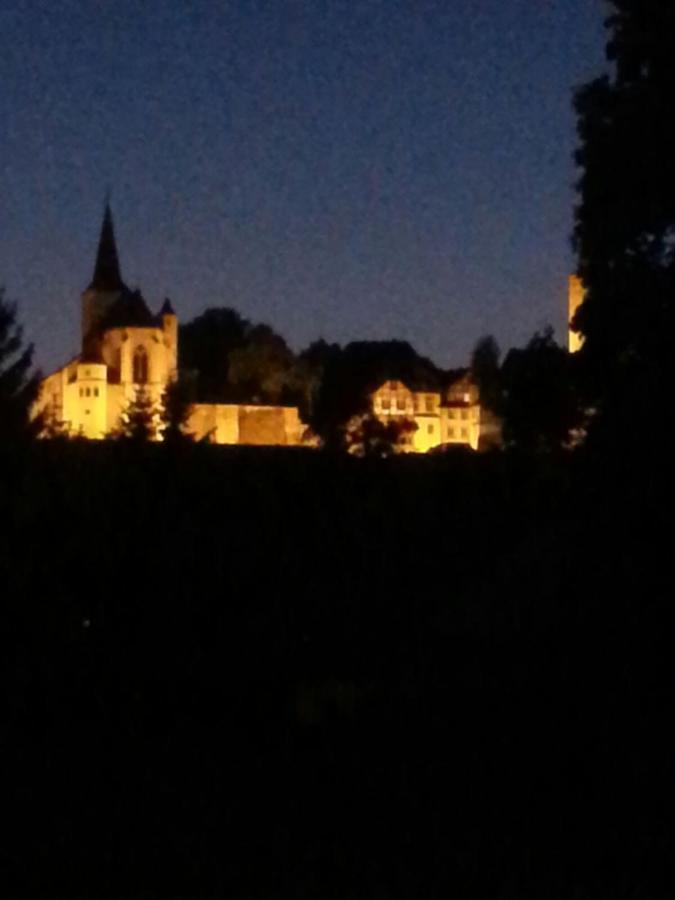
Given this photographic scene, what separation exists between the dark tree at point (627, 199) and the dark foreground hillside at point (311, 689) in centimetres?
207

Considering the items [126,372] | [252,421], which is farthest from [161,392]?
[126,372]

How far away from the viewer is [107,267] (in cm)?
12825

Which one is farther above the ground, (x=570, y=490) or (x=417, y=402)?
(x=417, y=402)

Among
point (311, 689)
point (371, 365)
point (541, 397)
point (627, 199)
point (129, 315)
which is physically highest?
point (129, 315)

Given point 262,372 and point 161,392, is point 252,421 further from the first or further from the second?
point 262,372

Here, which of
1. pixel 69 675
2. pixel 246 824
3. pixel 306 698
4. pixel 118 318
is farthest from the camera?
pixel 118 318

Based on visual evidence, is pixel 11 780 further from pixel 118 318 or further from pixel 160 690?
pixel 118 318

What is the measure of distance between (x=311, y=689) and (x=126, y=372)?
100.0m

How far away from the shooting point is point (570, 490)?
41.9 feet

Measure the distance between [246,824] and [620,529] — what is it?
12.9 ft

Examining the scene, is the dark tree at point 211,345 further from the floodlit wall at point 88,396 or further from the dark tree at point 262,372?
the floodlit wall at point 88,396

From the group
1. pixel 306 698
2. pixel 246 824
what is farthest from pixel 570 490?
pixel 246 824

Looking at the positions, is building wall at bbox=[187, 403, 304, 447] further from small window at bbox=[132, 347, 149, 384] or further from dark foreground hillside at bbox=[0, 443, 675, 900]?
dark foreground hillside at bbox=[0, 443, 675, 900]

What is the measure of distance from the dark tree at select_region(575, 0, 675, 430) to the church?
78.4 metres
